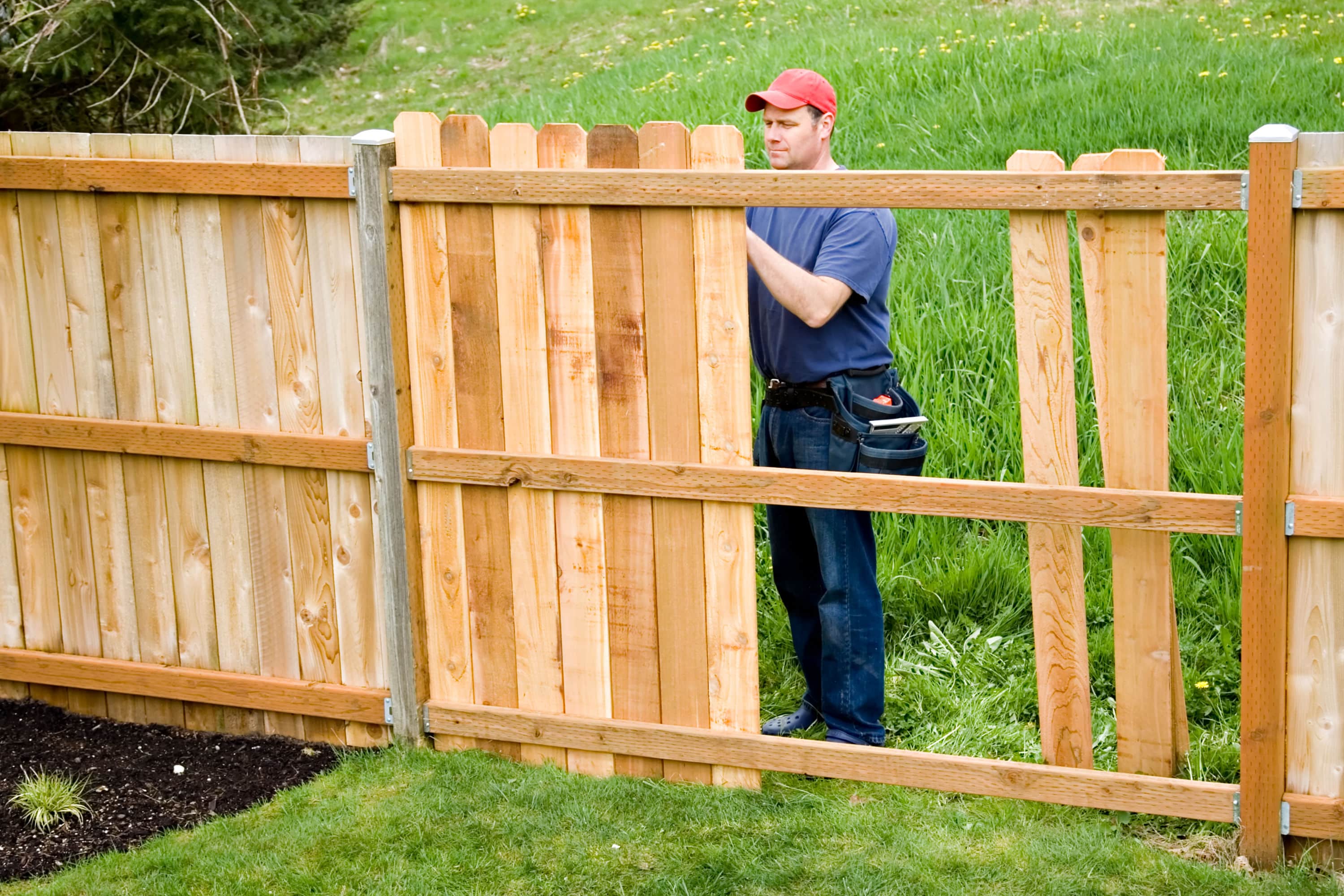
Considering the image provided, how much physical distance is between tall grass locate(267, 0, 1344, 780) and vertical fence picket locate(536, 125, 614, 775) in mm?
852

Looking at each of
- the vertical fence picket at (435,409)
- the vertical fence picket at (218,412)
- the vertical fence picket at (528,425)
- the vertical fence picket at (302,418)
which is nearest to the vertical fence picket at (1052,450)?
the vertical fence picket at (528,425)

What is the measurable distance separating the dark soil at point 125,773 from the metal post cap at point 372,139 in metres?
1.90

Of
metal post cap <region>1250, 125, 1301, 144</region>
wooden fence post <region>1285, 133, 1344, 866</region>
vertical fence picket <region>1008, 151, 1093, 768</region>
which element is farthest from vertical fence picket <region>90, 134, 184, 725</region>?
wooden fence post <region>1285, 133, 1344, 866</region>

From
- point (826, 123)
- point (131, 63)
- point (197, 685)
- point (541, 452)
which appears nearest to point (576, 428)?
point (541, 452)

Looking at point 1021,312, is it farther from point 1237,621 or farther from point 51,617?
point 51,617

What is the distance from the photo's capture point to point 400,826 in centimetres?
396

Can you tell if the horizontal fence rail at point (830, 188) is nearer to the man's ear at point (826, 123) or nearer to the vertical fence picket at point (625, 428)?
the vertical fence picket at point (625, 428)

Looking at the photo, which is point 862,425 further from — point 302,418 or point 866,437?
point 302,418

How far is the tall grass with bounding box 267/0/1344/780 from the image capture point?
16.3ft

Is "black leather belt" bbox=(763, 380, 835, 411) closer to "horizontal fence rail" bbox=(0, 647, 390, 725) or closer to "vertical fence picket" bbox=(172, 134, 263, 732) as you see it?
"horizontal fence rail" bbox=(0, 647, 390, 725)

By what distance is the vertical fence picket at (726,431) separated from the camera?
3865mm

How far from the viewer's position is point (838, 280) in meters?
4.00

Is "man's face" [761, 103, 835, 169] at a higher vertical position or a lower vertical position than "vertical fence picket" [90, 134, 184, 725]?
higher

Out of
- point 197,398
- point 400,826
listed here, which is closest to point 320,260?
point 197,398
